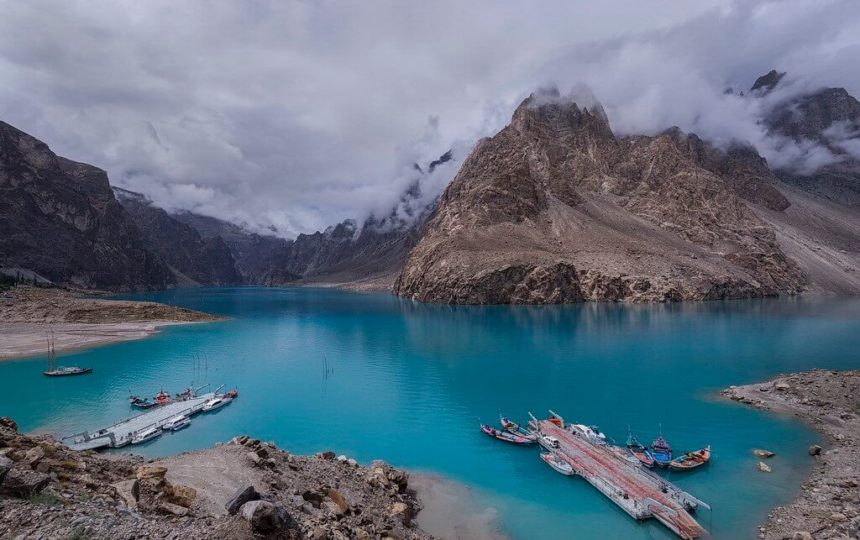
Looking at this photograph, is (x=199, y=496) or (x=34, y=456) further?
(x=199, y=496)

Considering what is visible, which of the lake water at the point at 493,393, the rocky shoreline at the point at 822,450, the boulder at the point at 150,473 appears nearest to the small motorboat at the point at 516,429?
the lake water at the point at 493,393

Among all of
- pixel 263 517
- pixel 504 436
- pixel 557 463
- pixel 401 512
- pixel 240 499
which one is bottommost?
pixel 557 463

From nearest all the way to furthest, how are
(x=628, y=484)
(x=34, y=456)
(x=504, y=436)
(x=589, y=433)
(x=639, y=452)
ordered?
(x=34, y=456)
(x=628, y=484)
(x=639, y=452)
(x=589, y=433)
(x=504, y=436)

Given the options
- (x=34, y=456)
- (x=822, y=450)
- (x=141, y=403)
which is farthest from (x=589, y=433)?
(x=141, y=403)

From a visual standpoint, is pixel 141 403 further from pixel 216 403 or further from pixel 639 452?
pixel 639 452

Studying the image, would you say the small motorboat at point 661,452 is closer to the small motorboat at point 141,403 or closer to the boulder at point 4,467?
the boulder at point 4,467

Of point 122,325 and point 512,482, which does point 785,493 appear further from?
point 122,325

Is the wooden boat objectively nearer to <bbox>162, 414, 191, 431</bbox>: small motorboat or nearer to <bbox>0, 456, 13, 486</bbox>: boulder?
<bbox>162, 414, 191, 431</bbox>: small motorboat

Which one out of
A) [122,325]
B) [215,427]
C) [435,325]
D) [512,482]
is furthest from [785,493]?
[122,325]
